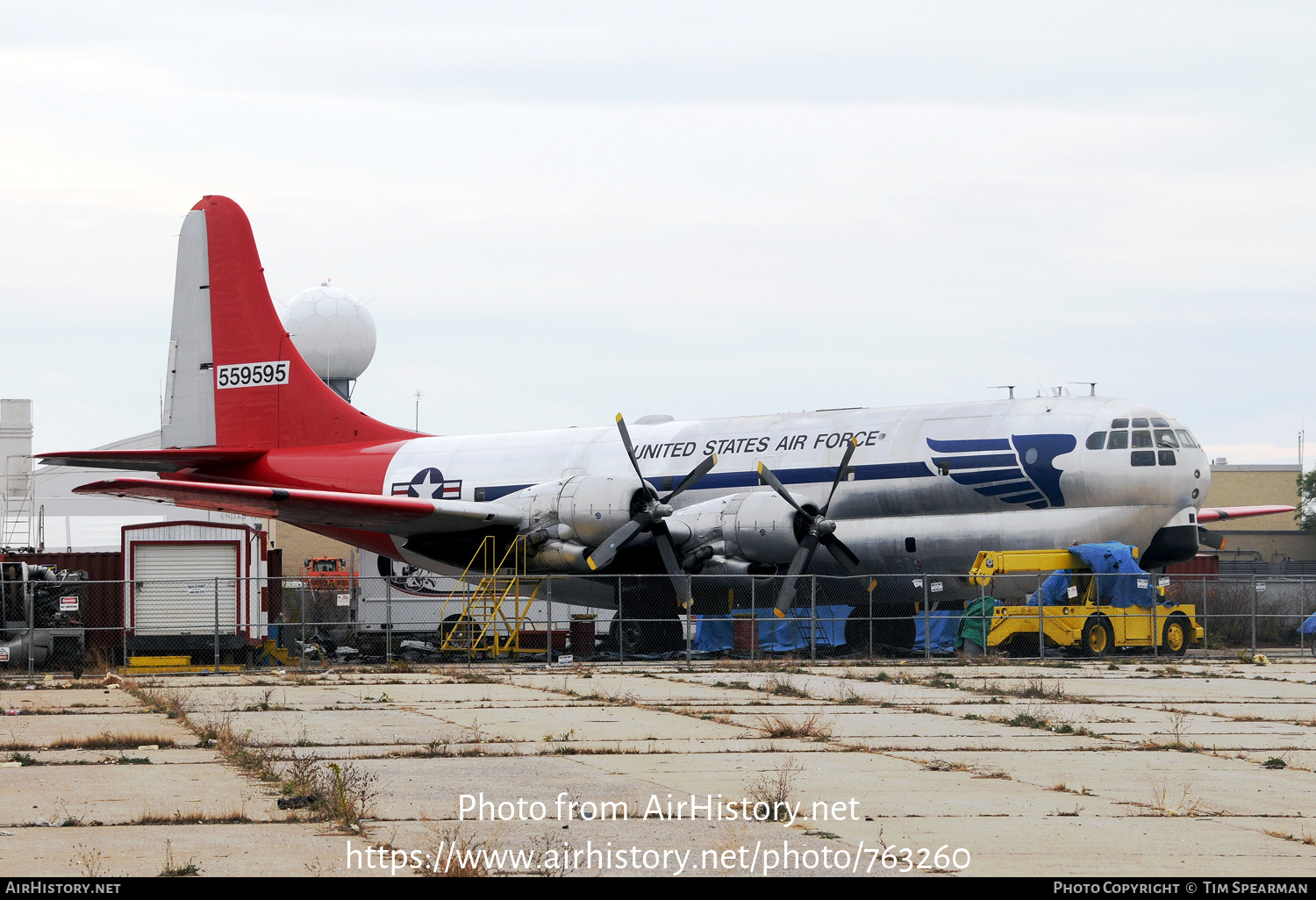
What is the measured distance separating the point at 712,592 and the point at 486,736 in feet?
52.6

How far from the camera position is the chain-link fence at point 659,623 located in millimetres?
26344

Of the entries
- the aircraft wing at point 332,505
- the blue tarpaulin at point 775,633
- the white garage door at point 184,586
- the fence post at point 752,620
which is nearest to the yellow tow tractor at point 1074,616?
the blue tarpaulin at point 775,633

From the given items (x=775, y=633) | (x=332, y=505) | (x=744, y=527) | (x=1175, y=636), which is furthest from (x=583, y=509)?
(x=1175, y=636)

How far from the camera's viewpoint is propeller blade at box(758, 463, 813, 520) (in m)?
28.5

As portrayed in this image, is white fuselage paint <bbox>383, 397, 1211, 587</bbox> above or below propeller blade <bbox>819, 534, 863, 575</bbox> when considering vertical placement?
above

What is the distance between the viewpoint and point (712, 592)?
3019cm

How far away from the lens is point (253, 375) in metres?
38.4

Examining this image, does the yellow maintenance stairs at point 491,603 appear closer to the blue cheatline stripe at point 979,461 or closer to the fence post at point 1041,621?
the blue cheatline stripe at point 979,461

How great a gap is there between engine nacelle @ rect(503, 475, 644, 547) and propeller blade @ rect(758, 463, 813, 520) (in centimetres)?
273

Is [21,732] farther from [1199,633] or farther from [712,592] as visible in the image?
[1199,633]

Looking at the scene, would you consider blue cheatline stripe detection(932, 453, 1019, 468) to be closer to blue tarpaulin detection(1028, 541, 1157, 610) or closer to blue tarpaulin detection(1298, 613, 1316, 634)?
blue tarpaulin detection(1028, 541, 1157, 610)

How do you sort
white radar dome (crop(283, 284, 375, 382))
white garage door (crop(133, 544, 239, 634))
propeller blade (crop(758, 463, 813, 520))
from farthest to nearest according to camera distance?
white radar dome (crop(283, 284, 375, 382)), propeller blade (crop(758, 463, 813, 520)), white garage door (crop(133, 544, 239, 634))

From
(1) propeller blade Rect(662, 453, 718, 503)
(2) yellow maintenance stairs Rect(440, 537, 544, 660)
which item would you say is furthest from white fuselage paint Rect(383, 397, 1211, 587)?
(2) yellow maintenance stairs Rect(440, 537, 544, 660)

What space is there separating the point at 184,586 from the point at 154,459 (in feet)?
28.1
